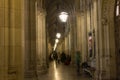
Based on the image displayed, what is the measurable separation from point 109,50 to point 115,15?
2.00 metres

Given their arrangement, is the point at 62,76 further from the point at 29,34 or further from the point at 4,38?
the point at 4,38

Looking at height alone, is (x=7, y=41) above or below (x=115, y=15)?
below

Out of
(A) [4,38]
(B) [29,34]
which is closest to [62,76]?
(B) [29,34]

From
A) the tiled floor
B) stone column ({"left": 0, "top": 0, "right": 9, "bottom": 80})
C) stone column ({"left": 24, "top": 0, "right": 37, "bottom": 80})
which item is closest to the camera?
stone column ({"left": 0, "top": 0, "right": 9, "bottom": 80})

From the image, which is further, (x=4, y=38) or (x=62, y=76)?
(x=62, y=76)

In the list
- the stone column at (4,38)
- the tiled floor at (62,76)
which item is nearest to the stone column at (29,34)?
the tiled floor at (62,76)

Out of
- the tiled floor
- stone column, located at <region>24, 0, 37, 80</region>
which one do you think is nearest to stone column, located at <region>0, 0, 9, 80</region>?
stone column, located at <region>24, 0, 37, 80</region>

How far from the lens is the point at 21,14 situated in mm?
8141

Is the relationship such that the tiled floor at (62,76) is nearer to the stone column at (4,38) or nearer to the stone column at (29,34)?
the stone column at (29,34)

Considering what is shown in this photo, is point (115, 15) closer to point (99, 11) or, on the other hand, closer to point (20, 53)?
point (99, 11)

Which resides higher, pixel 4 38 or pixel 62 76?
pixel 4 38

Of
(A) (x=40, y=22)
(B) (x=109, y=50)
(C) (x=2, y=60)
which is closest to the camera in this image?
(C) (x=2, y=60)

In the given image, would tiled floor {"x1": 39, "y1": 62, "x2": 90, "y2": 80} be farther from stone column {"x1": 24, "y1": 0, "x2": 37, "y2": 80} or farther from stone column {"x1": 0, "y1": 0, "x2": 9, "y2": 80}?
stone column {"x1": 0, "y1": 0, "x2": 9, "y2": 80}

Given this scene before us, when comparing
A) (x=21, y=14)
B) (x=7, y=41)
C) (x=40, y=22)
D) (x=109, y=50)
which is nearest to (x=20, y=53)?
(x=7, y=41)
